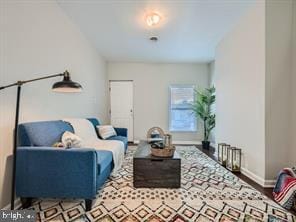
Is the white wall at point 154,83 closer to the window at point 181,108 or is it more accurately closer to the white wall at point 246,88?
the window at point 181,108

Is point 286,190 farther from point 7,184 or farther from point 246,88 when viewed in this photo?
A: point 7,184

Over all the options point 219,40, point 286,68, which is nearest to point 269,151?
point 286,68

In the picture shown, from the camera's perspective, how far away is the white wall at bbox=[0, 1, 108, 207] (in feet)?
6.93

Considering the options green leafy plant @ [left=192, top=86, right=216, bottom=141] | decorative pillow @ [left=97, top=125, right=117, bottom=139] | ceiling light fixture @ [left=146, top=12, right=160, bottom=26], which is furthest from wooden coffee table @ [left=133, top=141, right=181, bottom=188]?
green leafy plant @ [left=192, top=86, right=216, bottom=141]

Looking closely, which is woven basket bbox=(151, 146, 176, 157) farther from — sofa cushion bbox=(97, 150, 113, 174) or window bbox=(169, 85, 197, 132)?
window bbox=(169, 85, 197, 132)

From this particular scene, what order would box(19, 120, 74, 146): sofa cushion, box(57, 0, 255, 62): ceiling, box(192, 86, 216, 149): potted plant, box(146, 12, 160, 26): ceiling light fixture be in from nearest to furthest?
box(19, 120, 74, 146): sofa cushion → box(57, 0, 255, 62): ceiling → box(146, 12, 160, 26): ceiling light fixture → box(192, 86, 216, 149): potted plant

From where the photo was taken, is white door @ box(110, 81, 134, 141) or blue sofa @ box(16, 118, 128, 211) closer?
blue sofa @ box(16, 118, 128, 211)

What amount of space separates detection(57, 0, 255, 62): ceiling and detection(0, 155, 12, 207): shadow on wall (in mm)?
2363

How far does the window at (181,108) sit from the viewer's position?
21.3 feet

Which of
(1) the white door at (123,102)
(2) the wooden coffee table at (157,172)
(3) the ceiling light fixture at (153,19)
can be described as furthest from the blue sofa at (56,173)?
(1) the white door at (123,102)

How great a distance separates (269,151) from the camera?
9.20 ft

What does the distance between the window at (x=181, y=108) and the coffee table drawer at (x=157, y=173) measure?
3.81 meters

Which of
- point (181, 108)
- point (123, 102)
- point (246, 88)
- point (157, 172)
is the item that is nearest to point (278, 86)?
point (246, 88)

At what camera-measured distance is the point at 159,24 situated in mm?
3709
